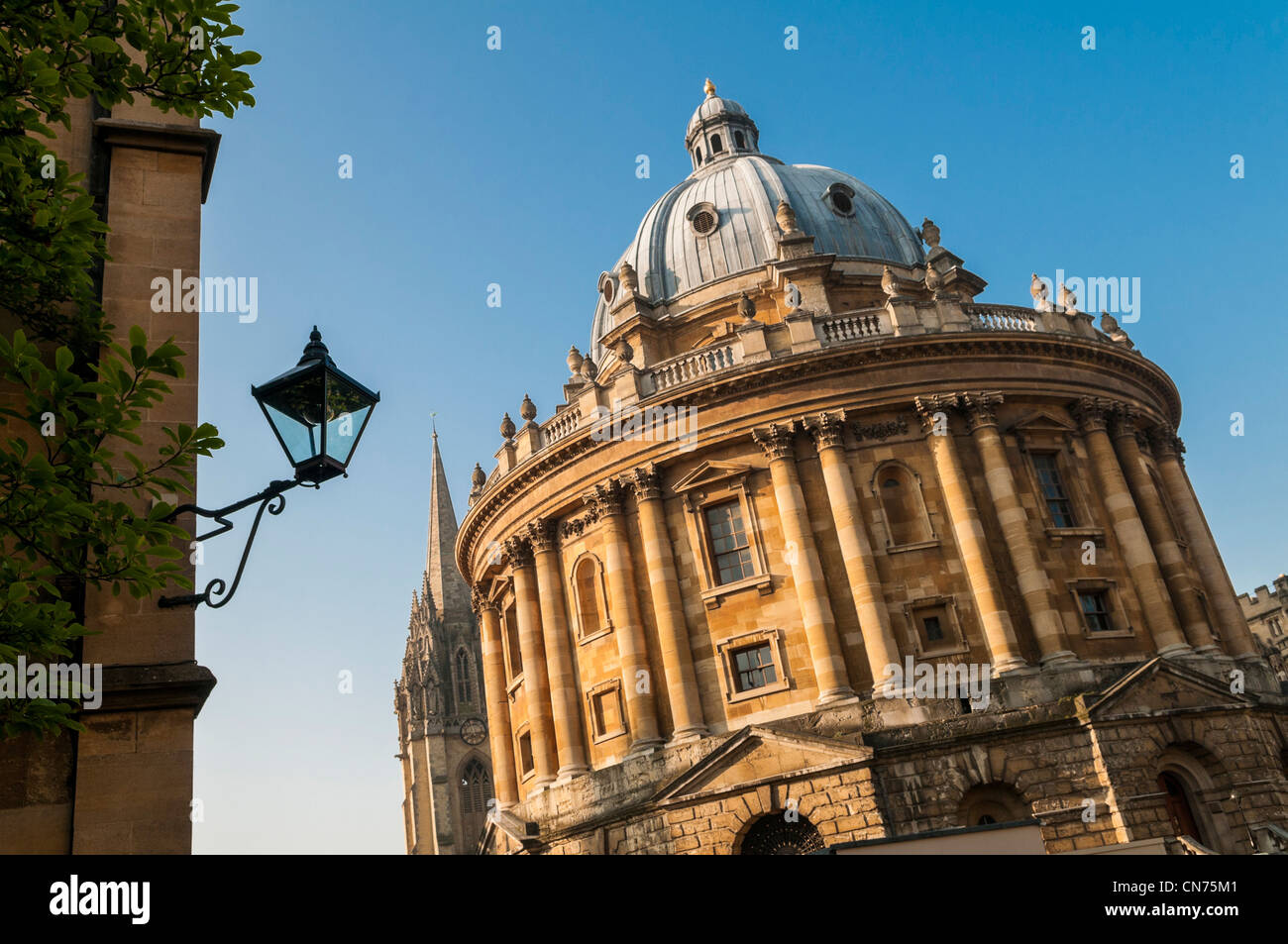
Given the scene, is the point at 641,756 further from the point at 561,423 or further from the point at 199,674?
the point at 199,674

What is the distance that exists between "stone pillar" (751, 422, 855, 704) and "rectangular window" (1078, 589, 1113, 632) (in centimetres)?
710

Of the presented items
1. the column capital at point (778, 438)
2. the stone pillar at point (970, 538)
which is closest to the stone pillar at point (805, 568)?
the column capital at point (778, 438)

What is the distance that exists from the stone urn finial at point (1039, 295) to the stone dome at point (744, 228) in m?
6.82

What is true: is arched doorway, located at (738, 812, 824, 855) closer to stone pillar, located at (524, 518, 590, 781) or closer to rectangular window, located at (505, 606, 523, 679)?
stone pillar, located at (524, 518, 590, 781)

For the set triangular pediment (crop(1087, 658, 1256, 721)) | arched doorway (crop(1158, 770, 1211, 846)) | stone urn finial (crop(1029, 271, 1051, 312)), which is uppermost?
stone urn finial (crop(1029, 271, 1051, 312))

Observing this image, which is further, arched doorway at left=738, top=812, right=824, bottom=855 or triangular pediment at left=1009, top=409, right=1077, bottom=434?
triangular pediment at left=1009, top=409, right=1077, bottom=434

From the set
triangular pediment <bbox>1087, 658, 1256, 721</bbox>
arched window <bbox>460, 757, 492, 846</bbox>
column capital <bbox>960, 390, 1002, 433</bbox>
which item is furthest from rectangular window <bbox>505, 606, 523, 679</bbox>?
arched window <bbox>460, 757, 492, 846</bbox>

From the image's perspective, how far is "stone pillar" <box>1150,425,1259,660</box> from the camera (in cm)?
3152

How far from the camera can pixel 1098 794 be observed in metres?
24.6

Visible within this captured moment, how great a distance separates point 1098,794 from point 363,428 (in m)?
22.6

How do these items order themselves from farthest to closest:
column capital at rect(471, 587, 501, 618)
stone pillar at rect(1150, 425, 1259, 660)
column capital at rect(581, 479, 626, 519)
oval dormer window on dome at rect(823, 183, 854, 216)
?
oval dormer window on dome at rect(823, 183, 854, 216) → column capital at rect(471, 587, 501, 618) → stone pillar at rect(1150, 425, 1259, 660) → column capital at rect(581, 479, 626, 519)

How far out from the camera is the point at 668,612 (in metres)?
29.4

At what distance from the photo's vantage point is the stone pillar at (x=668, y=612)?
28.5 m

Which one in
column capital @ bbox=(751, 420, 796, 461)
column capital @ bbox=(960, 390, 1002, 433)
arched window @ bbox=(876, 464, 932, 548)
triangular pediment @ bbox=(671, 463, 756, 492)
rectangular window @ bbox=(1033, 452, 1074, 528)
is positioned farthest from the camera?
rectangular window @ bbox=(1033, 452, 1074, 528)
